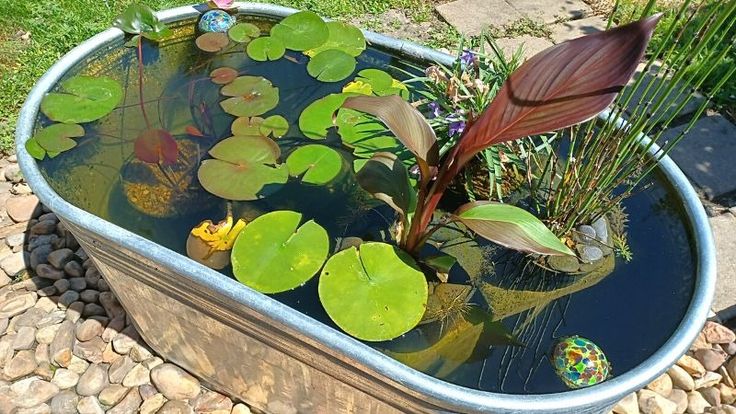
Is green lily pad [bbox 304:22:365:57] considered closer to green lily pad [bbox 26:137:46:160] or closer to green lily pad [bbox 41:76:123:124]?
green lily pad [bbox 41:76:123:124]

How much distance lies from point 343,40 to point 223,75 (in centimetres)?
34

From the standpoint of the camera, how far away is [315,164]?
58.6 inches

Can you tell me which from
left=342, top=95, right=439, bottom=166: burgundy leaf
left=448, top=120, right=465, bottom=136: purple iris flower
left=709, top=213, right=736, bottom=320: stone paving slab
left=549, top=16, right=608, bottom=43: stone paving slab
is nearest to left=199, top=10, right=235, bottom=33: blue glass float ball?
left=448, top=120, right=465, bottom=136: purple iris flower

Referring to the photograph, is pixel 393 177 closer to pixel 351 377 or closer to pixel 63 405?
pixel 351 377

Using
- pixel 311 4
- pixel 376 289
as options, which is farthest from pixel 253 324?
pixel 311 4

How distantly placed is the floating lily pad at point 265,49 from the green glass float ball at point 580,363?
107cm

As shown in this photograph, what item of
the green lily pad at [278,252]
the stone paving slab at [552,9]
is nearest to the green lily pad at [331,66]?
the green lily pad at [278,252]

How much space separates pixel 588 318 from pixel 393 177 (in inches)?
18.3

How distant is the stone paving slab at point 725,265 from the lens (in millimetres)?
1761

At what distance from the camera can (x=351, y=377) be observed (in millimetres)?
1134

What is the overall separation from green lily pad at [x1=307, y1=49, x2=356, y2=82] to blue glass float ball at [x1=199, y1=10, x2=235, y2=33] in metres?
0.29

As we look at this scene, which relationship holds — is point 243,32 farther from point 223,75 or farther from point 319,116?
point 319,116

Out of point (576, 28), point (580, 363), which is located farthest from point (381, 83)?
point (576, 28)

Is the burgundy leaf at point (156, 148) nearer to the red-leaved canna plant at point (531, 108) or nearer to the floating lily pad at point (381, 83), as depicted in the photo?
the floating lily pad at point (381, 83)
